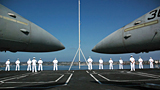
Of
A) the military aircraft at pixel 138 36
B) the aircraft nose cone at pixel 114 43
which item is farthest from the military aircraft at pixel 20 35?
the military aircraft at pixel 138 36

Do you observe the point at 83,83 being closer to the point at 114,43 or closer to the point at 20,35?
the point at 114,43

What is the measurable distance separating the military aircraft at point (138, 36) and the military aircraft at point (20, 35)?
278 cm

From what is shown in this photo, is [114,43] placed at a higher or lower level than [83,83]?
higher

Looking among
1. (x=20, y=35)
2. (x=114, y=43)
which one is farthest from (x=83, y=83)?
(x=20, y=35)

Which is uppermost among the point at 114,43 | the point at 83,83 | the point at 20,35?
the point at 20,35

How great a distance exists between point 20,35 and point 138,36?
4.60 meters

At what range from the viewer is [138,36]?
517 centimetres

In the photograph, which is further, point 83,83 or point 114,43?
point 83,83

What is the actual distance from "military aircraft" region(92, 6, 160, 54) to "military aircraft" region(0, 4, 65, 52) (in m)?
2.78

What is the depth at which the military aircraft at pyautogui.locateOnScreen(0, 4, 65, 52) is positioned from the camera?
15.1ft

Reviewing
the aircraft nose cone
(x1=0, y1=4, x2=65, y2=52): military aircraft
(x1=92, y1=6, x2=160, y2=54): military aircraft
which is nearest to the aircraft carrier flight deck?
the aircraft nose cone

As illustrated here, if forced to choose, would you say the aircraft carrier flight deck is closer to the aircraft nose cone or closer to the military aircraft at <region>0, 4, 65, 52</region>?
the aircraft nose cone

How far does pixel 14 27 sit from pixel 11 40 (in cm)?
49

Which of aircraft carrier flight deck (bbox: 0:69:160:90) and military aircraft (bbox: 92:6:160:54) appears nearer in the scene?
military aircraft (bbox: 92:6:160:54)
